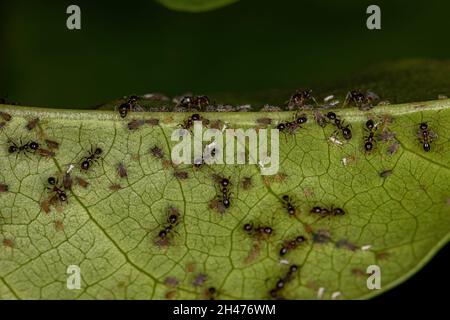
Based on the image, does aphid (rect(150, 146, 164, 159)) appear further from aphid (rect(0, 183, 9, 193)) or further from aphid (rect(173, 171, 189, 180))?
aphid (rect(0, 183, 9, 193))

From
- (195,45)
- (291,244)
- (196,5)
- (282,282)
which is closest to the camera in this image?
(282,282)

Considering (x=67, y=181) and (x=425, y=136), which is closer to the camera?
(x=425, y=136)

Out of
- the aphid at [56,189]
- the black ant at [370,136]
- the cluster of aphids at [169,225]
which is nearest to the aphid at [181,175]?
the cluster of aphids at [169,225]

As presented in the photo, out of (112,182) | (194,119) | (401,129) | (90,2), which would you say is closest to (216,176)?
(194,119)

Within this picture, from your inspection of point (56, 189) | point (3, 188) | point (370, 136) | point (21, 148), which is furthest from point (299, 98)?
point (3, 188)

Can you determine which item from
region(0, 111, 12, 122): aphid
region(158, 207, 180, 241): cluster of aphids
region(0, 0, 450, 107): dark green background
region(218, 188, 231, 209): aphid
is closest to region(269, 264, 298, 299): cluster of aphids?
region(218, 188, 231, 209): aphid

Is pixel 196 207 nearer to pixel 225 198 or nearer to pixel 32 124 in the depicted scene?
pixel 225 198

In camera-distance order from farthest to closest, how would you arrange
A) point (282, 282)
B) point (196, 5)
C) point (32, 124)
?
point (196, 5), point (32, 124), point (282, 282)
